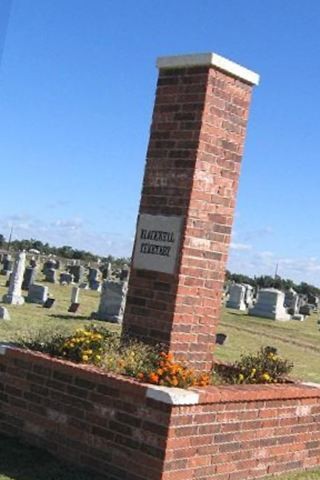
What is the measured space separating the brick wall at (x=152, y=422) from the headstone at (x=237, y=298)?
30.7 m

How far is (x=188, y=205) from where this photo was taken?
22.3ft

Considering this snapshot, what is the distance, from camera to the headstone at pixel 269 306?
3412cm

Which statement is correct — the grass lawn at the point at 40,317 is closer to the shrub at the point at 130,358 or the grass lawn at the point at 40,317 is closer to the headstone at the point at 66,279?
the shrub at the point at 130,358

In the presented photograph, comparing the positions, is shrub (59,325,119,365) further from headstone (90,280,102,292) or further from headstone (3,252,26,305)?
headstone (90,280,102,292)

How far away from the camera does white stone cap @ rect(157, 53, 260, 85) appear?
6941mm

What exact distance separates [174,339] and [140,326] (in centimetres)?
43

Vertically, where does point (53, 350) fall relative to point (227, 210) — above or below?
below

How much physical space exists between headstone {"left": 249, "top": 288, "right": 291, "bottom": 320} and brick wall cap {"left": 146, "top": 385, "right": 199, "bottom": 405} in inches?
1133

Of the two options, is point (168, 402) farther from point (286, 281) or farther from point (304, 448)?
point (286, 281)

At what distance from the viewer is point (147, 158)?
7266 millimetres

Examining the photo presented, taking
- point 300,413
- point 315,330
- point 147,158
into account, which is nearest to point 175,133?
point 147,158

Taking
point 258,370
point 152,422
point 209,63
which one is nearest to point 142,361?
point 152,422

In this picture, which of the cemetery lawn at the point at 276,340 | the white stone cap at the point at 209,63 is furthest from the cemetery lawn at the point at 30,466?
the cemetery lawn at the point at 276,340

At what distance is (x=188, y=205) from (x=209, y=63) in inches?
55.8
